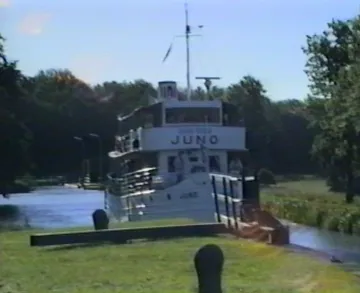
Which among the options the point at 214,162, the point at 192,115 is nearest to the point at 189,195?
the point at 214,162

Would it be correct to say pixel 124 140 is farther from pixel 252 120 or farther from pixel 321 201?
pixel 252 120

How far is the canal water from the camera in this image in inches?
1285

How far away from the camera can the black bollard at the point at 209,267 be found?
10.9 meters

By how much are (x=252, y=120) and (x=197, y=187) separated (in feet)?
176

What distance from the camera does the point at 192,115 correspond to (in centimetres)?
4206

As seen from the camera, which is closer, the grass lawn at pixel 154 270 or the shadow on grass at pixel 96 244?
the grass lawn at pixel 154 270

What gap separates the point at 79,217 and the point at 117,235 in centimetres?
2611

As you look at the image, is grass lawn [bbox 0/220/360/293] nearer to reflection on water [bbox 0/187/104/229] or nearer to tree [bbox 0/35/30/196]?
reflection on water [bbox 0/187/104/229]

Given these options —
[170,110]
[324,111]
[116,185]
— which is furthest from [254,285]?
[324,111]

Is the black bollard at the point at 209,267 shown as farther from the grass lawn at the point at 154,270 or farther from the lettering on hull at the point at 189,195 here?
the lettering on hull at the point at 189,195

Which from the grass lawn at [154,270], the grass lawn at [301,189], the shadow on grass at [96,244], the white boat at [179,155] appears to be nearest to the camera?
the grass lawn at [154,270]

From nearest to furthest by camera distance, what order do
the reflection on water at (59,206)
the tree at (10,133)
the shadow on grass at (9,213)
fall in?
the reflection on water at (59,206), the shadow on grass at (9,213), the tree at (10,133)

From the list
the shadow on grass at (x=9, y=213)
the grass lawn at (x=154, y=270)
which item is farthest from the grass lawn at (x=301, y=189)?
the grass lawn at (x=154, y=270)

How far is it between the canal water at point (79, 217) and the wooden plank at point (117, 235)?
186 inches
